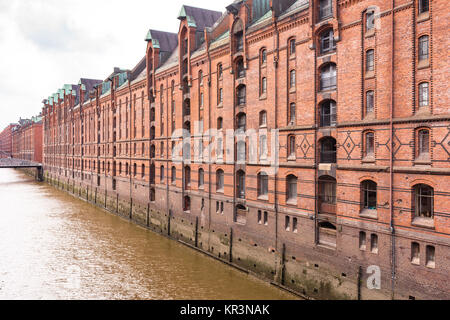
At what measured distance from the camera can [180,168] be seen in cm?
3000

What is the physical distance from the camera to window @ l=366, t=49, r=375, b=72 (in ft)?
51.2

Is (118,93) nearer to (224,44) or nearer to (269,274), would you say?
(224,44)

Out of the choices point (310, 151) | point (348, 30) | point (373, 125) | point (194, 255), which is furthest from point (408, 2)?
point (194, 255)

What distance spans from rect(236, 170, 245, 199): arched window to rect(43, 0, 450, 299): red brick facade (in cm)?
7

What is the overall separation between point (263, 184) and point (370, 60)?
367 inches

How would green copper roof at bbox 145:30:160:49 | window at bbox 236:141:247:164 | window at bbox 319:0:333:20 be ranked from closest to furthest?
window at bbox 319:0:333:20
window at bbox 236:141:247:164
green copper roof at bbox 145:30:160:49

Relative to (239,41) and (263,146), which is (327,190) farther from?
(239,41)

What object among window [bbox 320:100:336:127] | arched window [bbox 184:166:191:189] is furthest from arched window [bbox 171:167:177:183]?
window [bbox 320:100:336:127]

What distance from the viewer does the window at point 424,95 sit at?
1377cm

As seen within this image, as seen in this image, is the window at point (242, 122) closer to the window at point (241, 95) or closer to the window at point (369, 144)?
the window at point (241, 95)

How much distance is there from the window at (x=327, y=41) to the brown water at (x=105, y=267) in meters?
12.4

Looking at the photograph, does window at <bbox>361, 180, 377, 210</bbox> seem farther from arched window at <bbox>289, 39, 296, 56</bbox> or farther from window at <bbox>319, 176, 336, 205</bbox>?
arched window at <bbox>289, 39, 296, 56</bbox>

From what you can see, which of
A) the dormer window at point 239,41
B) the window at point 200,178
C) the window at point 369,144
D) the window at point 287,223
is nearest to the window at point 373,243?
the window at point 369,144

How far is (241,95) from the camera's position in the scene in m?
23.7
